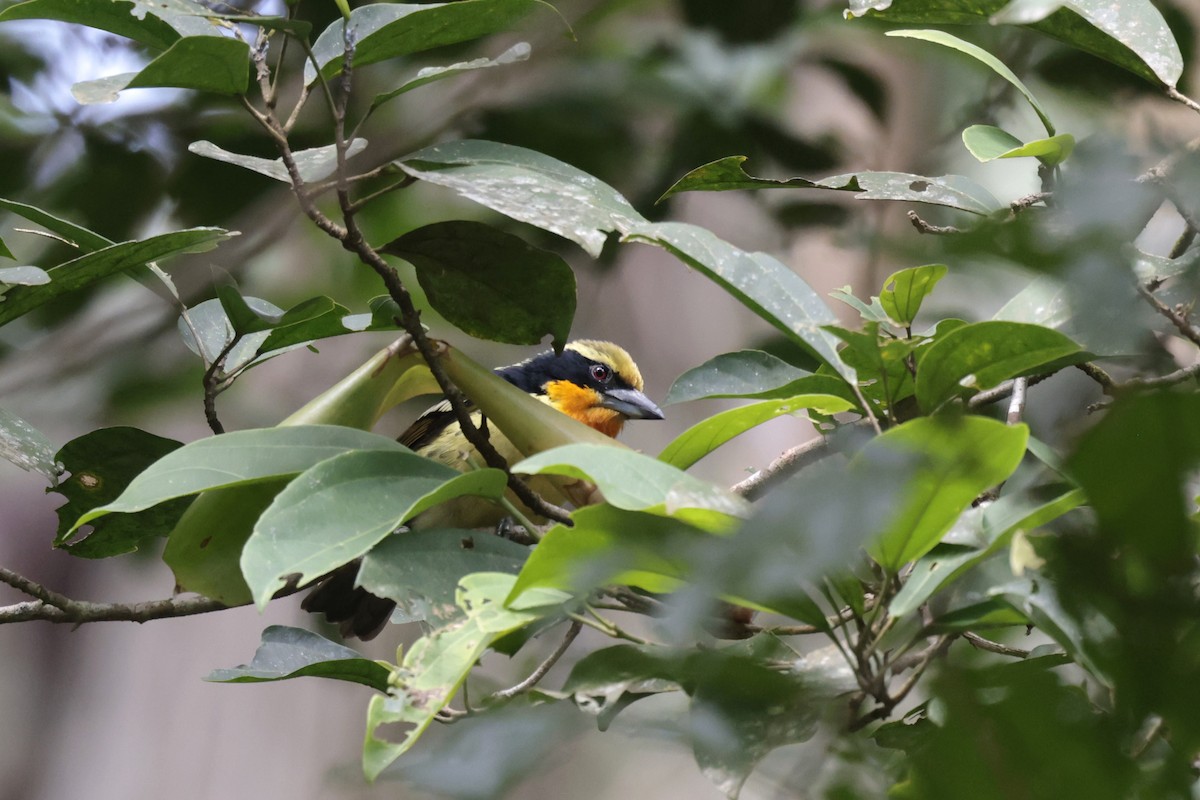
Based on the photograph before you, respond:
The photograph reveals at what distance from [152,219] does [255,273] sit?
784 millimetres

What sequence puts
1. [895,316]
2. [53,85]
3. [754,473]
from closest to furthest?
[895,316] → [754,473] → [53,85]

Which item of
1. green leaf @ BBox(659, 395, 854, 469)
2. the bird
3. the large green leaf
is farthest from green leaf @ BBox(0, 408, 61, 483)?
the large green leaf

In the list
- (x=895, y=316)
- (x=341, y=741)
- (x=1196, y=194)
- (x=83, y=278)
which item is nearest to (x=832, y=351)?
(x=895, y=316)

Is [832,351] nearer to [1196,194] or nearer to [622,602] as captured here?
[622,602]

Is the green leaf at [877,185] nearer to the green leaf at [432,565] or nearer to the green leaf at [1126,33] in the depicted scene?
the green leaf at [1126,33]

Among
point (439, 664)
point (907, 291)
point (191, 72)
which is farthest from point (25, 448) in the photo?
point (907, 291)

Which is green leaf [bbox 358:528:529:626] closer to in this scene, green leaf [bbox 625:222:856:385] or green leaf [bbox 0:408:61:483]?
green leaf [bbox 625:222:856:385]

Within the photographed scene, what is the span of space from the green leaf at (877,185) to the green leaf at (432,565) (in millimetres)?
561

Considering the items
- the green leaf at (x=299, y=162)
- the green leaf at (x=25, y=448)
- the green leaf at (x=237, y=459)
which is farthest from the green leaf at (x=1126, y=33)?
the green leaf at (x=25, y=448)

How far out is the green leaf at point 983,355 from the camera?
1243 mm

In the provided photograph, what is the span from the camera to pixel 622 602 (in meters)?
1.35

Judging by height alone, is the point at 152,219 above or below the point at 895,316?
below

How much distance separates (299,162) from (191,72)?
0.60 ft

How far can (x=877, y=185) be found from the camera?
67.2 inches
